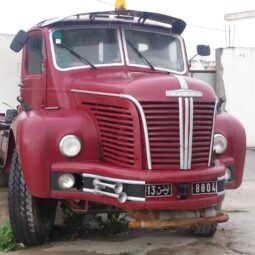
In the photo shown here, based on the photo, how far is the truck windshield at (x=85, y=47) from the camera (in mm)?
5945

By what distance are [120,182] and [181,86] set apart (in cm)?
100

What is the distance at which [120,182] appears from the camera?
15.6ft

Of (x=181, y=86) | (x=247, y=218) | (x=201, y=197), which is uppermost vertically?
(x=181, y=86)

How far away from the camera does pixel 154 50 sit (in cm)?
632

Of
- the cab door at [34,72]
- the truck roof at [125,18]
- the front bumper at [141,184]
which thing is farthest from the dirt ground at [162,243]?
the truck roof at [125,18]

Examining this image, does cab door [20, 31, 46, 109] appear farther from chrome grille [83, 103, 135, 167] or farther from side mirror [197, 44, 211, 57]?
side mirror [197, 44, 211, 57]

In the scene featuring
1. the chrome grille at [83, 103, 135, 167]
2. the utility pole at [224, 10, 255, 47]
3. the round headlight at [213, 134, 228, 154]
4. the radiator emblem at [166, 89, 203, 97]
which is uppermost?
the utility pole at [224, 10, 255, 47]

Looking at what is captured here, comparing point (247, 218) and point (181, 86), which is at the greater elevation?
point (181, 86)

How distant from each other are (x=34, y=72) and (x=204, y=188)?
258 centimetres

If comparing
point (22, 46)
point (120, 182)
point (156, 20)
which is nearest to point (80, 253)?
point (120, 182)

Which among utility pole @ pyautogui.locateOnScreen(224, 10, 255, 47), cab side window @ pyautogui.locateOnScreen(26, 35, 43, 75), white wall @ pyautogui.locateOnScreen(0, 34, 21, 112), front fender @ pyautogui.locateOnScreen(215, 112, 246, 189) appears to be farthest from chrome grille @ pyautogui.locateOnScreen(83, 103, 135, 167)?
utility pole @ pyautogui.locateOnScreen(224, 10, 255, 47)

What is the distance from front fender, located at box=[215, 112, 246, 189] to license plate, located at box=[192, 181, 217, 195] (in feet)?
2.17

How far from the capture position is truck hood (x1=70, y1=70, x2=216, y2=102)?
4.88 metres

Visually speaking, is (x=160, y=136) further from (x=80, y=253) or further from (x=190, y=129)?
(x=80, y=253)
